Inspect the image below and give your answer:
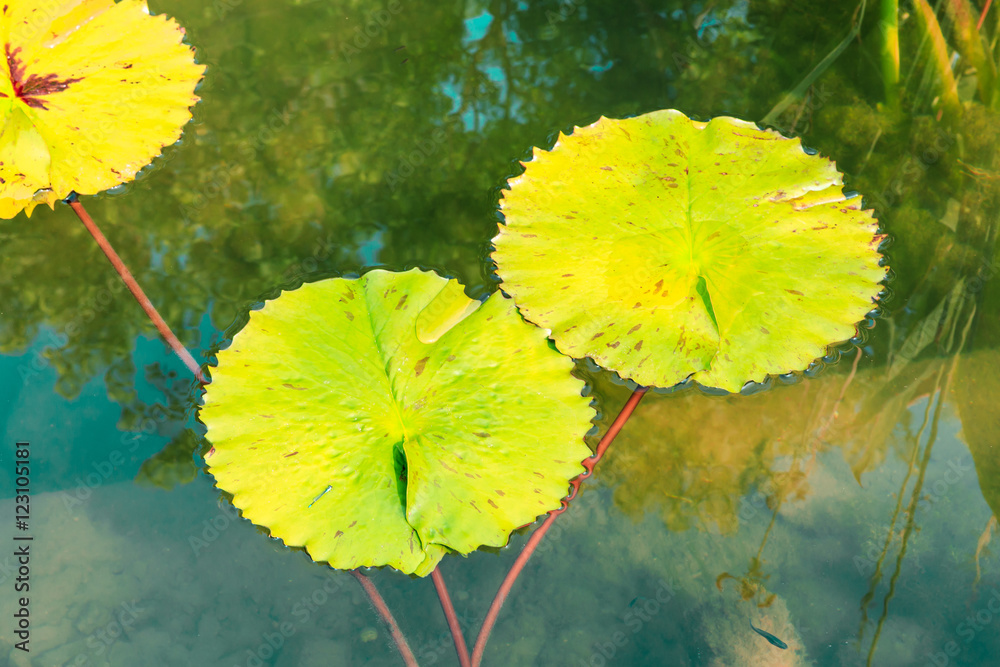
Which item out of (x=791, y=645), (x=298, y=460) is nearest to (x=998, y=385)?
(x=791, y=645)

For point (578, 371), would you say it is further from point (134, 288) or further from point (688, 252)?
point (134, 288)

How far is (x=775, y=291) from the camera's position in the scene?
169 cm

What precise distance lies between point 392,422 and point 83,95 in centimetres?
149

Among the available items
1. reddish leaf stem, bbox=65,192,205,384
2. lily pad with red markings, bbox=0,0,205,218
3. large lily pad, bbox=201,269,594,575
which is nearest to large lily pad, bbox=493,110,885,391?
large lily pad, bbox=201,269,594,575

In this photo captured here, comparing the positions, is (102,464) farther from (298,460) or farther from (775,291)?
(775,291)

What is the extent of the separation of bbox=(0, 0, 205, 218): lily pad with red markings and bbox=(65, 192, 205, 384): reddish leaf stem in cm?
7

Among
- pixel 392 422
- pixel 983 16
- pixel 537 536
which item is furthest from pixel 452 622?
pixel 983 16

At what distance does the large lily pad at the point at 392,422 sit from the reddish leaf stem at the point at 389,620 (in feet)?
0.58

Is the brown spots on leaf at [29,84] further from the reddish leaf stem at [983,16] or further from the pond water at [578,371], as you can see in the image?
the reddish leaf stem at [983,16]

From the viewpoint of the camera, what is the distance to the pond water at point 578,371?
156 cm

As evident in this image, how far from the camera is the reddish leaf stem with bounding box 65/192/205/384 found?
184 centimetres

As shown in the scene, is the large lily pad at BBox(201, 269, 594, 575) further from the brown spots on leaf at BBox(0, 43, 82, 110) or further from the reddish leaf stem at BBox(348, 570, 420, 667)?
the brown spots on leaf at BBox(0, 43, 82, 110)

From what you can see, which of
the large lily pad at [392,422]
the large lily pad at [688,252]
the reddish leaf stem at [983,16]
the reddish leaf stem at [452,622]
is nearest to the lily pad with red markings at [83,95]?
the large lily pad at [392,422]

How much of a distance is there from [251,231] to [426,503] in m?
1.13
